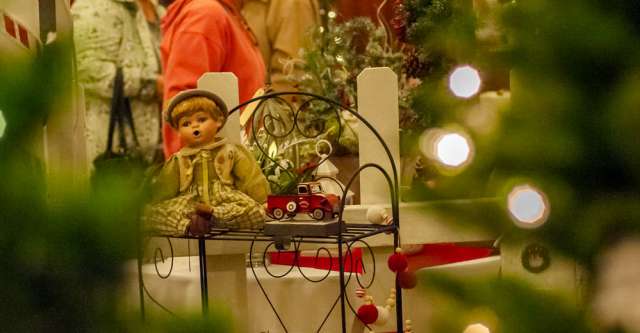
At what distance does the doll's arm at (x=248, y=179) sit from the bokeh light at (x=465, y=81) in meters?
1.09

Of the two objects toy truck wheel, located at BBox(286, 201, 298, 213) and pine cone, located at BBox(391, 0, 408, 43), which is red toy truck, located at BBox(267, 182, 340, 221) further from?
pine cone, located at BBox(391, 0, 408, 43)

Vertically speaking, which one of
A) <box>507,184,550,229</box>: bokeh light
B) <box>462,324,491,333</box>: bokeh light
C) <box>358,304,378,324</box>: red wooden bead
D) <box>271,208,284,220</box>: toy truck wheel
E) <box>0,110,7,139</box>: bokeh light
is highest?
<box>271,208,284,220</box>: toy truck wheel

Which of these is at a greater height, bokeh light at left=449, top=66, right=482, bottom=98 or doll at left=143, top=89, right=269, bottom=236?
doll at left=143, top=89, right=269, bottom=236

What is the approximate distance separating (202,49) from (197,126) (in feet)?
2.29

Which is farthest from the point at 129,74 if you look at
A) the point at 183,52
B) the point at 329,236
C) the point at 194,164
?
the point at 329,236

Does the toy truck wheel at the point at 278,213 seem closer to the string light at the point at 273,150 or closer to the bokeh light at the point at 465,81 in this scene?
the string light at the point at 273,150

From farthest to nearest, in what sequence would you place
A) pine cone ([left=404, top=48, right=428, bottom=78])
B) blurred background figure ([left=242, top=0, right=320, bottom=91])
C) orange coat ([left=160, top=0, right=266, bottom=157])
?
blurred background figure ([left=242, top=0, right=320, bottom=91]), orange coat ([left=160, top=0, right=266, bottom=157]), pine cone ([left=404, top=48, right=428, bottom=78])

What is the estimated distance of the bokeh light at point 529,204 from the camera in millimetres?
376

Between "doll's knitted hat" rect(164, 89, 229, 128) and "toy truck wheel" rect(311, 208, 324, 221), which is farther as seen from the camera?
"doll's knitted hat" rect(164, 89, 229, 128)

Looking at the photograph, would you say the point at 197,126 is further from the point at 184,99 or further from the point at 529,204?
the point at 529,204

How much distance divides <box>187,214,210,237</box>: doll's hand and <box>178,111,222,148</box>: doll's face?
0.19 m

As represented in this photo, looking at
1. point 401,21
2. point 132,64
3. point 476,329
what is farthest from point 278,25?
point 476,329

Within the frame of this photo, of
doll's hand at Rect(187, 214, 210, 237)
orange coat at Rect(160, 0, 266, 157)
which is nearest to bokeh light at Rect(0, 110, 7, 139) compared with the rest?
doll's hand at Rect(187, 214, 210, 237)

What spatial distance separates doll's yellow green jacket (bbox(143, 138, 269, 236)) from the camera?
1.37 meters
